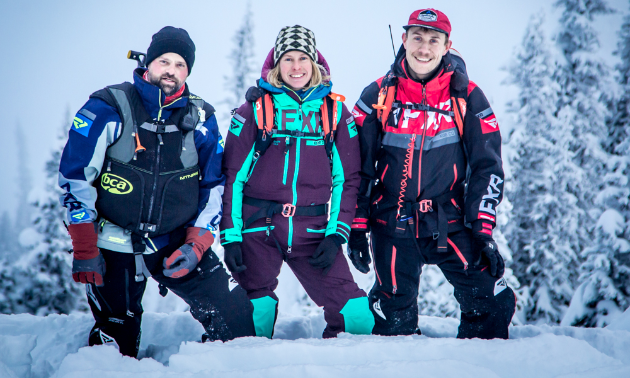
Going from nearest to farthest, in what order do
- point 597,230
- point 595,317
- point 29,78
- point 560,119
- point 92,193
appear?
point 92,193, point 595,317, point 597,230, point 560,119, point 29,78

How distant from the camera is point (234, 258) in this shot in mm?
Answer: 3979

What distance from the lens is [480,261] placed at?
411 centimetres

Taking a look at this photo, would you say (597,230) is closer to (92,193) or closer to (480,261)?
(480,261)

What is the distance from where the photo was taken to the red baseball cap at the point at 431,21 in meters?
4.16

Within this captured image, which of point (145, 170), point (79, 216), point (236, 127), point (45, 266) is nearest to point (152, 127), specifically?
point (145, 170)

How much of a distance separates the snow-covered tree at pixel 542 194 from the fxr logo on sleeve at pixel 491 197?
390 inches

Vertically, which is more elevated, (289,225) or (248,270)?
(289,225)

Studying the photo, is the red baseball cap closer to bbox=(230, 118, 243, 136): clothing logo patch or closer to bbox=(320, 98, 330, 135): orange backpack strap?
bbox=(320, 98, 330, 135): orange backpack strap

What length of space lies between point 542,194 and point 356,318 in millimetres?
12473

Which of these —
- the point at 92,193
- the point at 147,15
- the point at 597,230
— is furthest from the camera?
the point at 147,15

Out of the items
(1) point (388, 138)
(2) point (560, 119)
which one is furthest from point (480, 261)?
(2) point (560, 119)

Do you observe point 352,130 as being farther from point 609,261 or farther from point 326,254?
point 609,261

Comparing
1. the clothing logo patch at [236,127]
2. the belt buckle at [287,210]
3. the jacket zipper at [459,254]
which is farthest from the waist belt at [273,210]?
the jacket zipper at [459,254]

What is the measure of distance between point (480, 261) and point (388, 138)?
5.27ft
